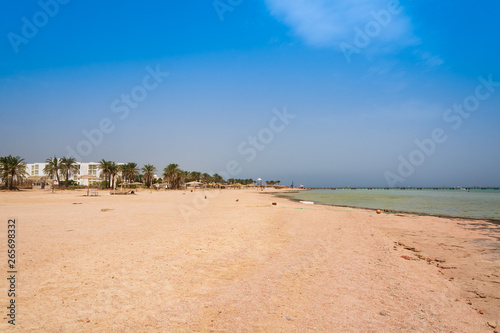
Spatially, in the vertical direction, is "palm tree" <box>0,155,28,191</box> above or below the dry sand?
above

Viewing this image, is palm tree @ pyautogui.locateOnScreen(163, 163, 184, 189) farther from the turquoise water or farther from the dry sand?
the dry sand

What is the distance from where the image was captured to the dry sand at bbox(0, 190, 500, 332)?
4234mm

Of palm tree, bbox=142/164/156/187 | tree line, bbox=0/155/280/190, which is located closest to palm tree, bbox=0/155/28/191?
tree line, bbox=0/155/280/190

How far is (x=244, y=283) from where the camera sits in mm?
5754

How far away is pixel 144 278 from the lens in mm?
→ 5852

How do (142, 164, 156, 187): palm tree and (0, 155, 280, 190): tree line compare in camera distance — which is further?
(142, 164, 156, 187): palm tree

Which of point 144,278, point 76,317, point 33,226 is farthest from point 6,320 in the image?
point 33,226

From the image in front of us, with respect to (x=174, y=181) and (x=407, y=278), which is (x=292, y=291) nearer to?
(x=407, y=278)

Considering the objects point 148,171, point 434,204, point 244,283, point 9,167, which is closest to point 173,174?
point 148,171

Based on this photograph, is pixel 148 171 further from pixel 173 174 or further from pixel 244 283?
pixel 244 283

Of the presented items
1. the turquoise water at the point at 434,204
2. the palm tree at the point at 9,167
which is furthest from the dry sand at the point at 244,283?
the palm tree at the point at 9,167

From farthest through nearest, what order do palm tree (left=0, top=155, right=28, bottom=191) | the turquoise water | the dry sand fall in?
palm tree (left=0, top=155, right=28, bottom=191) < the turquoise water < the dry sand

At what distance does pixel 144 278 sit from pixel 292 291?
10.6ft

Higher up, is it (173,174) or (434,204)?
(173,174)
